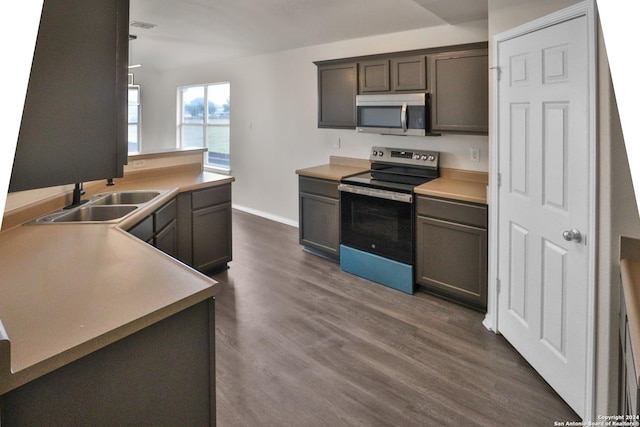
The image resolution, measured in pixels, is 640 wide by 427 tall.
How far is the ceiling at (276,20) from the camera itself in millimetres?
3525

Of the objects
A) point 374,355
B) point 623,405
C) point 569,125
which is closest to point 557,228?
point 569,125

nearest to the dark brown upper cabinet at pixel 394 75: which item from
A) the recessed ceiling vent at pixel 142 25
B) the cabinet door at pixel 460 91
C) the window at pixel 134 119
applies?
the cabinet door at pixel 460 91

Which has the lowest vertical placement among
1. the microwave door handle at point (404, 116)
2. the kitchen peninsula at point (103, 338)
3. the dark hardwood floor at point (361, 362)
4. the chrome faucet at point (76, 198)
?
the dark hardwood floor at point (361, 362)

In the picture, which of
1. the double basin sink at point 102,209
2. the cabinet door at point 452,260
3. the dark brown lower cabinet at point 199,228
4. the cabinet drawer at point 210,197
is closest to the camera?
the double basin sink at point 102,209

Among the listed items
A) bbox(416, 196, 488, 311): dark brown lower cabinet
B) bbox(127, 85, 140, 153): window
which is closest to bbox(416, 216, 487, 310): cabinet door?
bbox(416, 196, 488, 311): dark brown lower cabinet

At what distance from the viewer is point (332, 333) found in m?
2.77

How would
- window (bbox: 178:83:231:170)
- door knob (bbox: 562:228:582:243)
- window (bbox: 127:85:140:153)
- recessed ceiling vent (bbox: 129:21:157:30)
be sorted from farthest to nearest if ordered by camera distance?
1. window (bbox: 127:85:140:153)
2. window (bbox: 178:83:231:170)
3. recessed ceiling vent (bbox: 129:21:157:30)
4. door knob (bbox: 562:228:582:243)

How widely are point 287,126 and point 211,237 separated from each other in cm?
232

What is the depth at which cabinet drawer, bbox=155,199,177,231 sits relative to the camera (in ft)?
9.43

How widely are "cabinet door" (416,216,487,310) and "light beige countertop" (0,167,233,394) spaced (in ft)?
7.06

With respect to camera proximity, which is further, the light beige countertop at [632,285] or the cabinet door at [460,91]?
the cabinet door at [460,91]

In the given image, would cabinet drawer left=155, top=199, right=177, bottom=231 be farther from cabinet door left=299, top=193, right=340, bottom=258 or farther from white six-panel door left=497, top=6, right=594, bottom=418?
white six-panel door left=497, top=6, right=594, bottom=418

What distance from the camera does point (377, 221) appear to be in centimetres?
361

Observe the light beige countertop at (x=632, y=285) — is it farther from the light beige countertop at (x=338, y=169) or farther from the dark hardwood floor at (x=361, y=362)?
the light beige countertop at (x=338, y=169)
